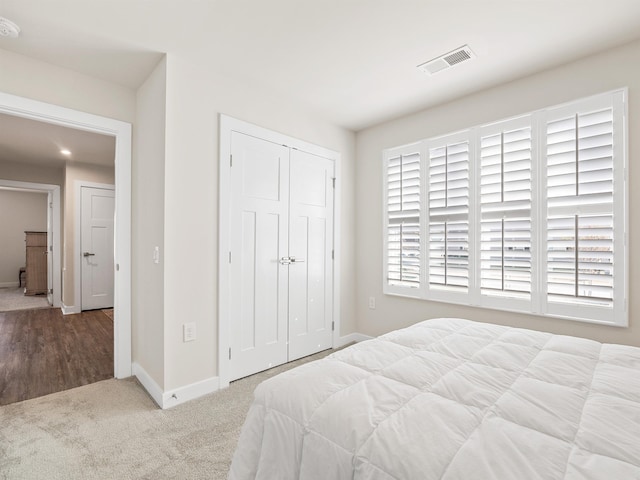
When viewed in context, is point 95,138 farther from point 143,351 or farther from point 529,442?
point 529,442

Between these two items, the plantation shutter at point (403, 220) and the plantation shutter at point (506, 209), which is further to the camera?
the plantation shutter at point (403, 220)

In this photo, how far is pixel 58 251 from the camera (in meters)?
5.83

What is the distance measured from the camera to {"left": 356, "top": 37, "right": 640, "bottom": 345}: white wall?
2.21 meters

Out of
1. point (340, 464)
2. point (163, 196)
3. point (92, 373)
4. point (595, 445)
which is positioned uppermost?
point (163, 196)

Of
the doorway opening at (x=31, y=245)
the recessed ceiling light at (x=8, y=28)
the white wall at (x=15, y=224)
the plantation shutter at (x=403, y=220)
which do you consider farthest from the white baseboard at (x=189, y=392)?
the white wall at (x=15, y=224)

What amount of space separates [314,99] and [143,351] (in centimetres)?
272

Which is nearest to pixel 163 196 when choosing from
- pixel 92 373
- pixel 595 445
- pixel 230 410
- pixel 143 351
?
pixel 143 351

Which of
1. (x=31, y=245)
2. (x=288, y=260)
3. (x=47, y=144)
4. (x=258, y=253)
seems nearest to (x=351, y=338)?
(x=288, y=260)

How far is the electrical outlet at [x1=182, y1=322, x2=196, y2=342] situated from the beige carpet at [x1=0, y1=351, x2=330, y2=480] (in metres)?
0.46

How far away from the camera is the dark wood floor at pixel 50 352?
2.72 meters

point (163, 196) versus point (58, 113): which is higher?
point (58, 113)

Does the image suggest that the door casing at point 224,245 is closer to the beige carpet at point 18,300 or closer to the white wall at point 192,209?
the white wall at point 192,209

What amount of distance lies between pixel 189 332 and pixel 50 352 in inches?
87.0

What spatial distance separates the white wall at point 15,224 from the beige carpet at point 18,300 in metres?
0.68
